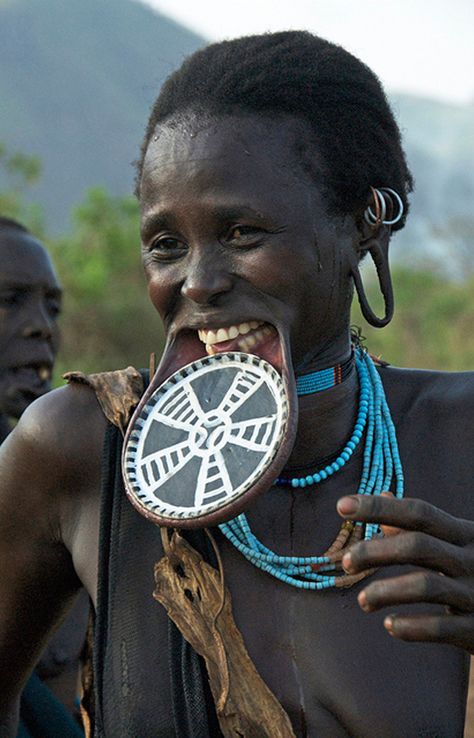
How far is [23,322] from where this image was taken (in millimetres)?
4043

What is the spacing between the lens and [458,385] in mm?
2404

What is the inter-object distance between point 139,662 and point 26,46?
98.3 metres

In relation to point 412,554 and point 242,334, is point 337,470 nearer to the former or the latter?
point 242,334

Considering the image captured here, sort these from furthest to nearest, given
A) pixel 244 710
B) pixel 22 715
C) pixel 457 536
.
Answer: pixel 22 715, pixel 244 710, pixel 457 536

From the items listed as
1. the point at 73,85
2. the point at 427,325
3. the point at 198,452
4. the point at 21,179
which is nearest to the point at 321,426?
the point at 198,452

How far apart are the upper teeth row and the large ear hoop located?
0.87 ft

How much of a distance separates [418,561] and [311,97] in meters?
0.93

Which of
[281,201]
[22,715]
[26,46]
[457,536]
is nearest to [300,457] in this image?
[281,201]

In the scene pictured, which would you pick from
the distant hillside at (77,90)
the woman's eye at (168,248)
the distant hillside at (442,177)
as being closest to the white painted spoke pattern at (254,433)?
the woman's eye at (168,248)

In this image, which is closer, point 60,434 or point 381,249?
point 60,434

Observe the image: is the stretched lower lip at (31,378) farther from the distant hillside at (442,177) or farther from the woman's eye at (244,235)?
the distant hillside at (442,177)

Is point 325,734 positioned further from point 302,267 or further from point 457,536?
point 302,267

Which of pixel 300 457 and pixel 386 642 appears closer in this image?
pixel 386 642


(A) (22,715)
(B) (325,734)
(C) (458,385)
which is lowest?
(A) (22,715)
